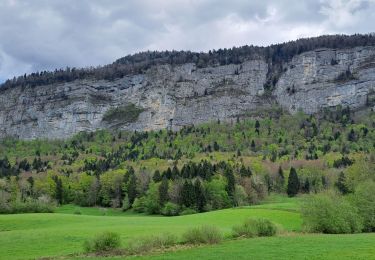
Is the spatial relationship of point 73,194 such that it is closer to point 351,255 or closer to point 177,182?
point 177,182

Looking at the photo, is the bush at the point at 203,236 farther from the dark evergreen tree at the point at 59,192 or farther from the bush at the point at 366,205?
the dark evergreen tree at the point at 59,192

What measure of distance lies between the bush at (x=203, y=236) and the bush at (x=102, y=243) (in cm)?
598

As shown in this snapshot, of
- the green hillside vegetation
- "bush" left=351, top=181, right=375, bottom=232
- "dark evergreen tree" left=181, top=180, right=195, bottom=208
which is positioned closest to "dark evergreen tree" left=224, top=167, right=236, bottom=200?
the green hillside vegetation

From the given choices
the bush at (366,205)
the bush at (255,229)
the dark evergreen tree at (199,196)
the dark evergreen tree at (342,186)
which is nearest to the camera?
the bush at (255,229)

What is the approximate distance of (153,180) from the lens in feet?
372

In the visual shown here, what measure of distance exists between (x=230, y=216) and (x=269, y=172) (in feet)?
207

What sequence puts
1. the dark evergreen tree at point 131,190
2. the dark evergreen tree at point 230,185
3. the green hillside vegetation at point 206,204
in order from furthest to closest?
the dark evergreen tree at point 131,190, the dark evergreen tree at point 230,185, the green hillside vegetation at point 206,204

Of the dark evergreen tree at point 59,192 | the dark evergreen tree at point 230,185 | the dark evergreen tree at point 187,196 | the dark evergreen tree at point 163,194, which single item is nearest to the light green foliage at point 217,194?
the dark evergreen tree at point 230,185

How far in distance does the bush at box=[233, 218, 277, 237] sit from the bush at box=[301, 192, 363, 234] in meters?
8.71

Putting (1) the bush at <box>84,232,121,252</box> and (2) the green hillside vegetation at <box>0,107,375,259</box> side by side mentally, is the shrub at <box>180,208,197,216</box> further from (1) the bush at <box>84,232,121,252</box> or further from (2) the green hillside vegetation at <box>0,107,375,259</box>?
(1) the bush at <box>84,232,121,252</box>

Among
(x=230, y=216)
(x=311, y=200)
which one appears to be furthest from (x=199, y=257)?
(x=230, y=216)

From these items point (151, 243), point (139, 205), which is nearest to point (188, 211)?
point (139, 205)

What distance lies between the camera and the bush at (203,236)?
3875 cm

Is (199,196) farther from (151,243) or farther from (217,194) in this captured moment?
(151,243)
